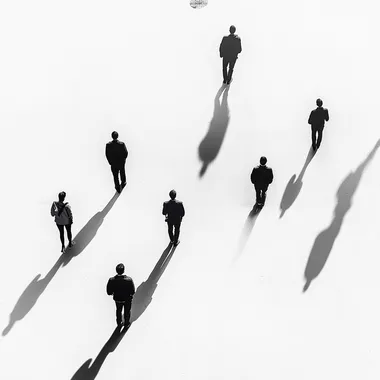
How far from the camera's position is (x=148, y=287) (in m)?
12.0

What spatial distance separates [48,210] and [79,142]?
2.40 metres

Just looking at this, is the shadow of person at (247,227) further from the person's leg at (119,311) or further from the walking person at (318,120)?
the person's leg at (119,311)

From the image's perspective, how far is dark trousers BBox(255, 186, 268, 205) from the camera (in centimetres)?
1309

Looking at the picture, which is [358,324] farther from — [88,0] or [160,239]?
[88,0]

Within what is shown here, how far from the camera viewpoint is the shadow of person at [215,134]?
48.6 ft

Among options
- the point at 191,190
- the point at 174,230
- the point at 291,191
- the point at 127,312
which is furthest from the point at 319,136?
the point at 127,312

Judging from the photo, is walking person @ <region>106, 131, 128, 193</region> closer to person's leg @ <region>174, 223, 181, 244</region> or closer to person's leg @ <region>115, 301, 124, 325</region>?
person's leg @ <region>174, 223, 181, 244</region>

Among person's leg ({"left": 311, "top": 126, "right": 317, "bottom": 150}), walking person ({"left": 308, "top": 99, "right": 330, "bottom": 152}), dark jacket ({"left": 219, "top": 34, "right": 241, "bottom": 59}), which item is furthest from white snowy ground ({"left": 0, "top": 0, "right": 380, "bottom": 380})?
dark jacket ({"left": 219, "top": 34, "right": 241, "bottom": 59})

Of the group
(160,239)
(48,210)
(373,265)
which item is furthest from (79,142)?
(373,265)

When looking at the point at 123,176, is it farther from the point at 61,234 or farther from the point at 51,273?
the point at 51,273

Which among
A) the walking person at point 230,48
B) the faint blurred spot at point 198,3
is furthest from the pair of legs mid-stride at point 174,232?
the faint blurred spot at point 198,3

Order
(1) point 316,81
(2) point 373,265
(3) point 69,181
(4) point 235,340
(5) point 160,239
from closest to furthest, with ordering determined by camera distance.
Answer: (4) point 235,340 < (2) point 373,265 < (5) point 160,239 < (3) point 69,181 < (1) point 316,81

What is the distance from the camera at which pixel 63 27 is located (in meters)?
19.4

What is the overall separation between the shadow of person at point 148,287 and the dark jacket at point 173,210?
0.77 metres
